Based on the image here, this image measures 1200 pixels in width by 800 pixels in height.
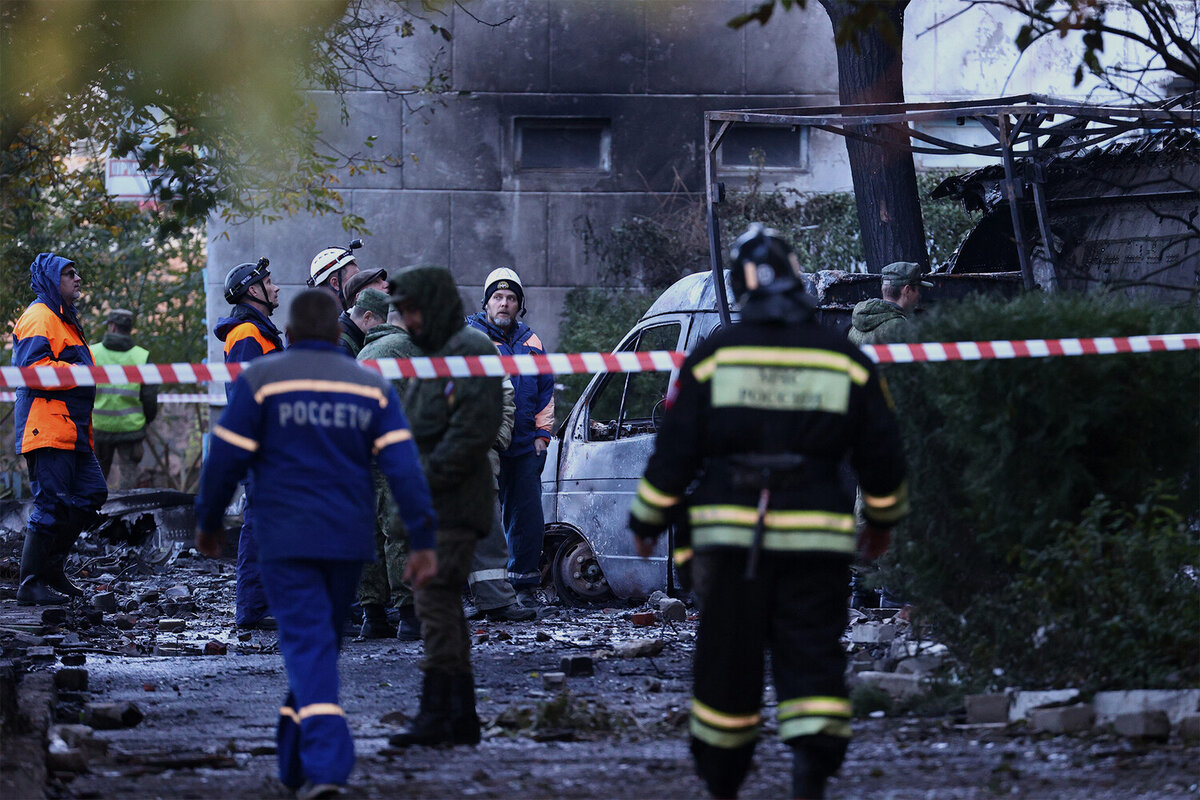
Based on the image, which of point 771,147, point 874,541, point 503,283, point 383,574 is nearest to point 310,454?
point 874,541

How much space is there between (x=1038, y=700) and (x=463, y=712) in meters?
2.00

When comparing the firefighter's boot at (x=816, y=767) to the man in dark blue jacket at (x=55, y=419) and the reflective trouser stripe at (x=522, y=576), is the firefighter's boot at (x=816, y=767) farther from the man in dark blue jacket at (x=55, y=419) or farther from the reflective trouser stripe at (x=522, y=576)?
the man in dark blue jacket at (x=55, y=419)

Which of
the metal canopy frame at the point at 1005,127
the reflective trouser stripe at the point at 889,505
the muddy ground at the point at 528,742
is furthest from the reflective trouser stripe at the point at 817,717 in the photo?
the metal canopy frame at the point at 1005,127

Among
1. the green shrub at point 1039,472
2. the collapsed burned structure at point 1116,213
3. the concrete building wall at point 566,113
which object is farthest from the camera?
the concrete building wall at point 566,113

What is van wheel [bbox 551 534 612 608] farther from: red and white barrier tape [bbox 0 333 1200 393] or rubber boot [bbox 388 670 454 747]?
rubber boot [bbox 388 670 454 747]

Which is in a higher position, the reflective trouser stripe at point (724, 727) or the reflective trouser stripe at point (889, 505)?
the reflective trouser stripe at point (889, 505)

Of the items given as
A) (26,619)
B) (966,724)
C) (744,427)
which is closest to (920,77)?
(26,619)

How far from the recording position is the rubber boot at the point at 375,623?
9023mm

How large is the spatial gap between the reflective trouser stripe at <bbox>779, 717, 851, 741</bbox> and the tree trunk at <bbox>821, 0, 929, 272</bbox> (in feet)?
25.4

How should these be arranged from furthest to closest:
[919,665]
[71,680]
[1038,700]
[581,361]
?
[581,361] < [71,680] < [919,665] < [1038,700]

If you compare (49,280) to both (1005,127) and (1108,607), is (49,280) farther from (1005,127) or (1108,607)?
(1108,607)

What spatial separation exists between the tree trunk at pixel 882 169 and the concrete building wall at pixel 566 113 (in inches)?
243

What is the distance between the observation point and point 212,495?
523cm

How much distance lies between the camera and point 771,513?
4.53 metres
